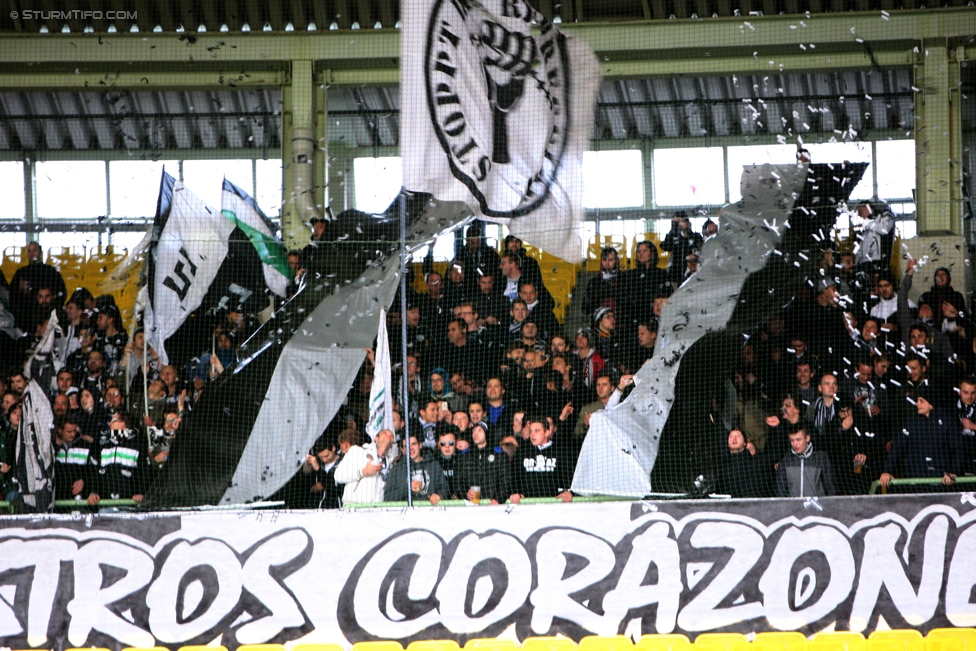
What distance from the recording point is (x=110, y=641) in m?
7.24

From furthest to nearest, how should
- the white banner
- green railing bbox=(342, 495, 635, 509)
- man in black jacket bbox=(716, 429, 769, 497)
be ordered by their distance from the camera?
man in black jacket bbox=(716, 429, 769, 497)
green railing bbox=(342, 495, 635, 509)
the white banner

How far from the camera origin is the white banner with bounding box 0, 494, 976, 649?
23.9 feet

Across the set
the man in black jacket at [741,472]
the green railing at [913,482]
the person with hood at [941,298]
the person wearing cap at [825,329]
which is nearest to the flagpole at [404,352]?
the man in black jacket at [741,472]

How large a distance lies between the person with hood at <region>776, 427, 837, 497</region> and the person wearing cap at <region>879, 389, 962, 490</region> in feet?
1.27

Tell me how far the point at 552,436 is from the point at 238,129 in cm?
781

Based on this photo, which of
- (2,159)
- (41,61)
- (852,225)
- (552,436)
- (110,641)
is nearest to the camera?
(110,641)

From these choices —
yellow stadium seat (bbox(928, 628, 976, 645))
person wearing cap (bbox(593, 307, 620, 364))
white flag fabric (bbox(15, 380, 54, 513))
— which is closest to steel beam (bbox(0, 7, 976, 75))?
person wearing cap (bbox(593, 307, 620, 364))

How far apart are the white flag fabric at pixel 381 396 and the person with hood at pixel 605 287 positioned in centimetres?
198

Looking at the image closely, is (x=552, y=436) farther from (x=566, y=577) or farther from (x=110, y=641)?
(x=110, y=641)

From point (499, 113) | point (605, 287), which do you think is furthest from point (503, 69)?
point (605, 287)

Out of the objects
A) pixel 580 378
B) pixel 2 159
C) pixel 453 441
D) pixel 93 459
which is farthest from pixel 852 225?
pixel 2 159

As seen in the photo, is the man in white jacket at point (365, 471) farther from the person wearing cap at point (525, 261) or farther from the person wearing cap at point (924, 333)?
the person wearing cap at point (924, 333)

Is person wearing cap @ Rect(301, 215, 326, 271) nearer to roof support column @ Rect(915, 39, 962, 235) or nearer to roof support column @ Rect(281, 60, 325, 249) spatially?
roof support column @ Rect(281, 60, 325, 249)

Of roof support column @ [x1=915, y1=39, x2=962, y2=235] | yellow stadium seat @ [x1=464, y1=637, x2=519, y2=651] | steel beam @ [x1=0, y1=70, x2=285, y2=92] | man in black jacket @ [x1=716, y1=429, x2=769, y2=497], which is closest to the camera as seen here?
yellow stadium seat @ [x1=464, y1=637, x2=519, y2=651]
